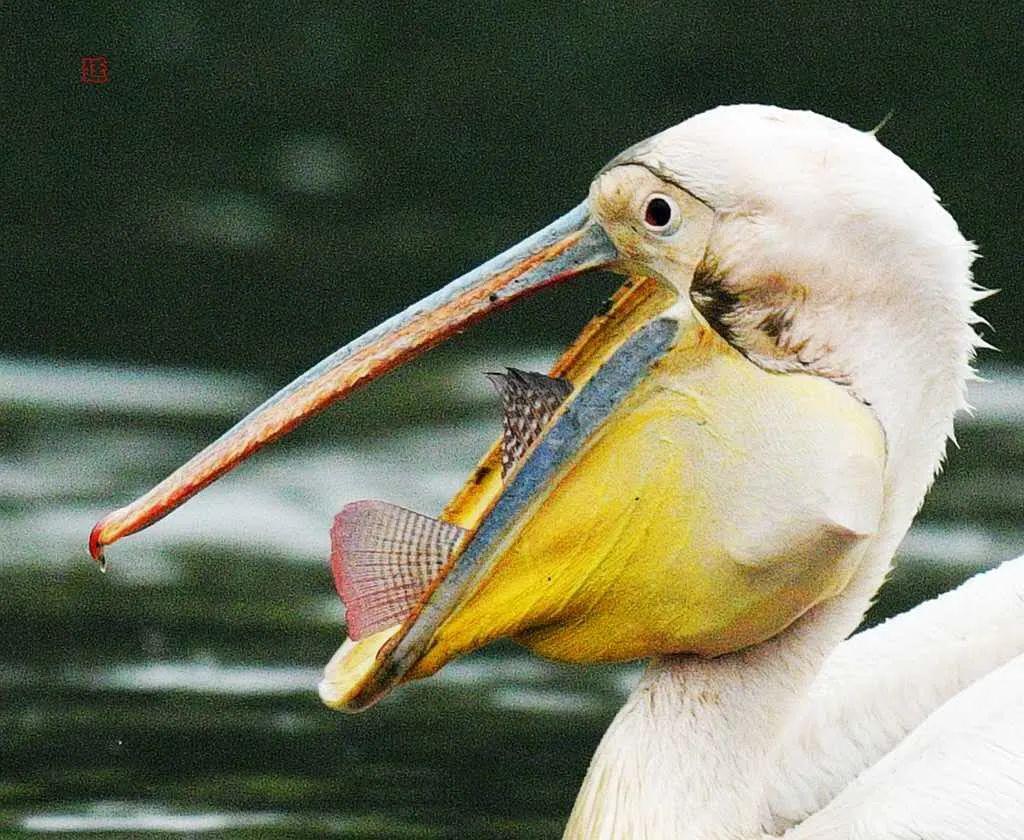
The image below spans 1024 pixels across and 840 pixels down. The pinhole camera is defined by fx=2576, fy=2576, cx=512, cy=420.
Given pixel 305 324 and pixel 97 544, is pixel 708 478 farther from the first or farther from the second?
pixel 305 324

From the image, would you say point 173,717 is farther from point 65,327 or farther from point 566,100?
point 566,100

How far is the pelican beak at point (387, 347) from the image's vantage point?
10.1ft

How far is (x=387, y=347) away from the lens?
10.1ft

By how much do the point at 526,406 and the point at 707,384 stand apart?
234 millimetres

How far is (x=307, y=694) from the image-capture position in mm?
5039

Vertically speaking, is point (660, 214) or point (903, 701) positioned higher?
point (660, 214)

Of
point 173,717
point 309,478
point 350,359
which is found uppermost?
point 350,359

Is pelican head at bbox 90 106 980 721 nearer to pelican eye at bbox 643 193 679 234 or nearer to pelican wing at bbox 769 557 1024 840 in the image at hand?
pelican eye at bbox 643 193 679 234

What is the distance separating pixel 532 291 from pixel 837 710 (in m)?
0.81

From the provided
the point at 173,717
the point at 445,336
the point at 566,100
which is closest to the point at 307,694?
the point at 173,717

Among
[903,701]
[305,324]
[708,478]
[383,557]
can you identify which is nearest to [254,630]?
[305,324]

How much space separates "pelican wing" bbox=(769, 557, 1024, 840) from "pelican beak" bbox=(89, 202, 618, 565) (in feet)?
2.36

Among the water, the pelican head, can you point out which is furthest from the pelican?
the water

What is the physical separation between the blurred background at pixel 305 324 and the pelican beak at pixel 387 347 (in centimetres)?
160
